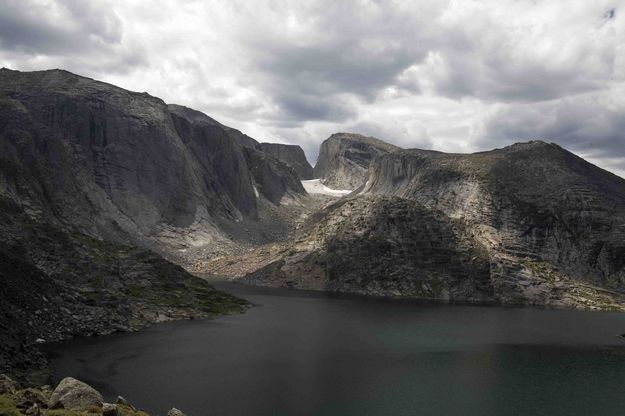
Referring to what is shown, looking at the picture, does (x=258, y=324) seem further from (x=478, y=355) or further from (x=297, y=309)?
(x=478, y=355)

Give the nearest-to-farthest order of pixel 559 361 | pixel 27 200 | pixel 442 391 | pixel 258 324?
1. pixel 442 391
2. pixel 559 361
3. pixel 258 324
4. pixel 27 200

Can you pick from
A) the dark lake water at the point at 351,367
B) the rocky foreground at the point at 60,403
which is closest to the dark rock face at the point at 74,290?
the dark lake water at the point at 351,367

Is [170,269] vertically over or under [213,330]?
over

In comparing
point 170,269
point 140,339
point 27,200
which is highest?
point 27,200

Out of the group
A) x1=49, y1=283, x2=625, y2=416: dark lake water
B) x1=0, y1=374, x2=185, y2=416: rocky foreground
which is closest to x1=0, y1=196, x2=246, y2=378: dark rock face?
x1=49, y1=283, x2=625, y2=416: dark lake water

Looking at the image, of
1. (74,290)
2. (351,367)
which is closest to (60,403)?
(351,367)

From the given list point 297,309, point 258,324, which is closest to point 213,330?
point 258,324

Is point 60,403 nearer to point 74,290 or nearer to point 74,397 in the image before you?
point 74,397
